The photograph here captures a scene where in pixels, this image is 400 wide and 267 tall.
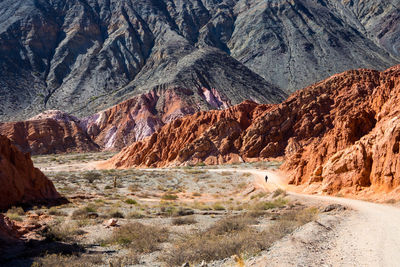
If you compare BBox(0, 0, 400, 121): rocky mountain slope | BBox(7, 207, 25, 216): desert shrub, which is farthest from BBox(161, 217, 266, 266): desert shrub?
BBox(0, 0, 400, 121): rocky mountain slope

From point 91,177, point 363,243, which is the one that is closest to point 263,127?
point 91,177

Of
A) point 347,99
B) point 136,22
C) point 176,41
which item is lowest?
point 347,99

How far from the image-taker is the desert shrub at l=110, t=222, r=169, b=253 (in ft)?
32.8

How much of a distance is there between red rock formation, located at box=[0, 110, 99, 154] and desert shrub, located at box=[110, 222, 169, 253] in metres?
69.4

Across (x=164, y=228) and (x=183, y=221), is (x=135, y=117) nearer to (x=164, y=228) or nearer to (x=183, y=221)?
(x=183, y=221)

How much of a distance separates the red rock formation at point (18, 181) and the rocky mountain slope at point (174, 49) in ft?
219

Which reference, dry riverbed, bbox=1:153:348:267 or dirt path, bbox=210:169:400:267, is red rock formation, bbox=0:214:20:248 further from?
dirt path, bbox=210:169:400:267

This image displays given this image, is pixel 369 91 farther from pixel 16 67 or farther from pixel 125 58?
pixel 16 67

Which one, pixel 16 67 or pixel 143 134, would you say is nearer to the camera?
pixel 143 134

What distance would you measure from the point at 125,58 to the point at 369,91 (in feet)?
306

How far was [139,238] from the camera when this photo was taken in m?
10.8

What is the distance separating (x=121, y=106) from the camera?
85812 millimetres

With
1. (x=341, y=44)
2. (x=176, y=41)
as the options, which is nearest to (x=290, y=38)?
(x=341, y=44)

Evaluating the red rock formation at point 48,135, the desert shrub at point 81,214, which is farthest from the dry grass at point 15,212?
the red rock formation at point 48,135
